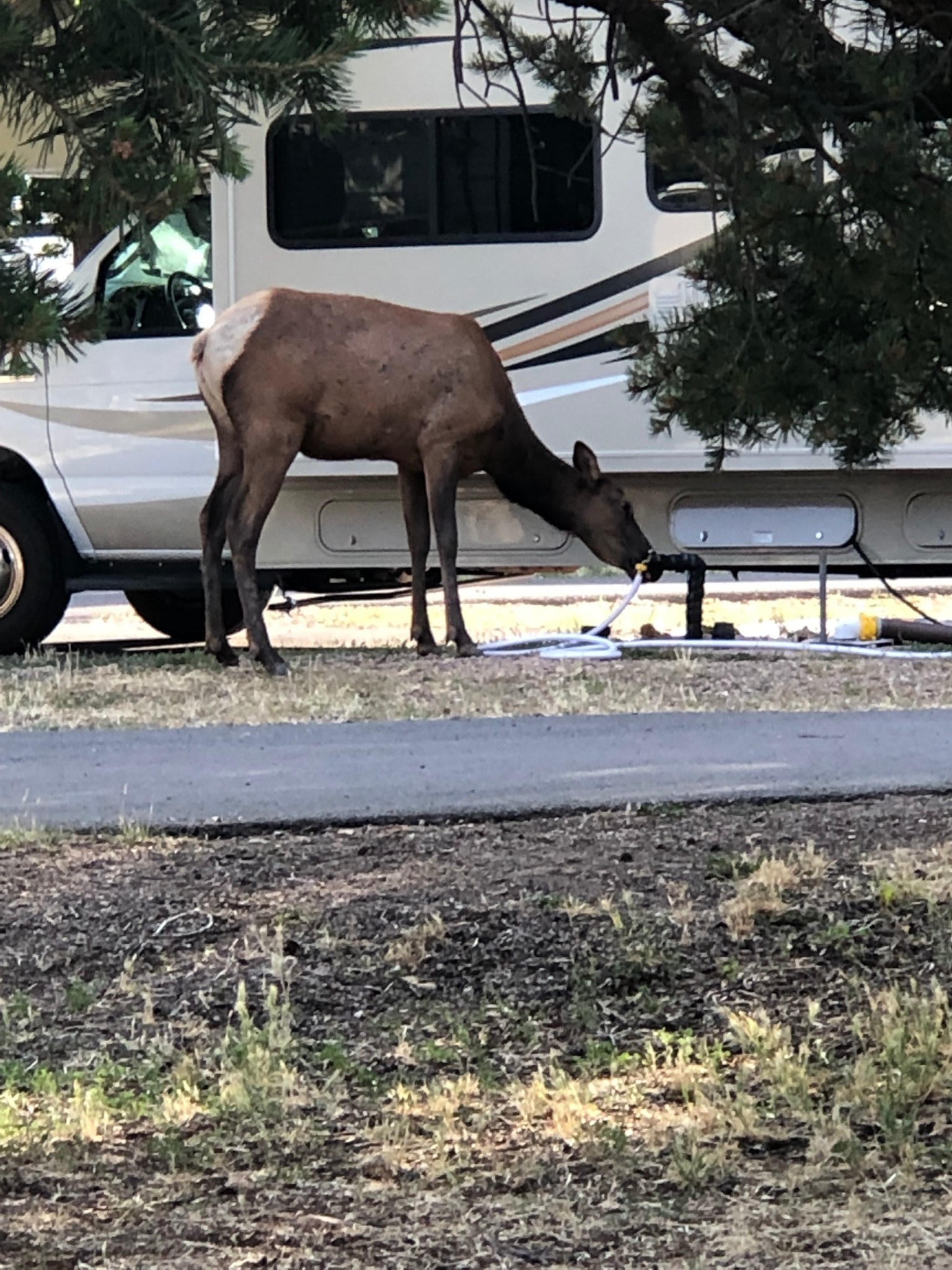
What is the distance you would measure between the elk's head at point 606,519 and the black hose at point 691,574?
6 centimetres

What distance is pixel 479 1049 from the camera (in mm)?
3553

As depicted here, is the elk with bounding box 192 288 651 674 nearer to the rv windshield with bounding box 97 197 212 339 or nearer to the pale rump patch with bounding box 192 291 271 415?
the pale rump patch with bounding box 192 291 271 415

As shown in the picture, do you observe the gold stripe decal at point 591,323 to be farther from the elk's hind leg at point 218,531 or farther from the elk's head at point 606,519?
the elk's hind leg at point 218,531

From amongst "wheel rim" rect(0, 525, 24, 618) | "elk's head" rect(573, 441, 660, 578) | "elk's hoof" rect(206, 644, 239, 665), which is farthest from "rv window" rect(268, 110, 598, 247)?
"elk's hoof" rect(206, 644, 239, 665)

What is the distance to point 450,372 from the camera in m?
9.08

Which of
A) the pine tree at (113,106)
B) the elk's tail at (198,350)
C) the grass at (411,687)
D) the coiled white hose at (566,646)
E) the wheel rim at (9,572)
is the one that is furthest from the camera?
the wheel rim at (9,572)

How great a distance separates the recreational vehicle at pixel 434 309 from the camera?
9.66 meters

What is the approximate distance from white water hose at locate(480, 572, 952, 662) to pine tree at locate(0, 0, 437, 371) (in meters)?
5.93

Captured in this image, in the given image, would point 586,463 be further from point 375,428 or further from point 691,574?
point 375,428

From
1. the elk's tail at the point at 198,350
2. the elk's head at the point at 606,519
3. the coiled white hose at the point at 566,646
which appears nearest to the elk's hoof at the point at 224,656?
the coiled white hose at the point at 566,646

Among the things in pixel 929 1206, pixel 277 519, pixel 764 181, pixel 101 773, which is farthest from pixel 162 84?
pixel 277 519

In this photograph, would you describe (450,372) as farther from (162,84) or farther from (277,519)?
(162,84)

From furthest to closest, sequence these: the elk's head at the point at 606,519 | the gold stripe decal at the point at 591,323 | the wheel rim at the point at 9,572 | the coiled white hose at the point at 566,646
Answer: the wheel rim at the point at 9,572
the gold stripe decal at the point at 591,323
the elk's head at the point at 606,519
the coiled white hose at the point at 566,646

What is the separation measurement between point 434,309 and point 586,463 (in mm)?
1187
